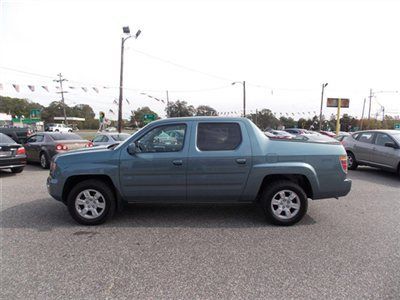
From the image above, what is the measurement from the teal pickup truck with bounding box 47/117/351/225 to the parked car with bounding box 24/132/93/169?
666cm

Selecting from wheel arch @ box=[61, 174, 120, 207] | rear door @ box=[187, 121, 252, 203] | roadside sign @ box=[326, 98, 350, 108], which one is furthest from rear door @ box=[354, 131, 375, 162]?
roadside sign @ box=[326, 98, 350, 108]

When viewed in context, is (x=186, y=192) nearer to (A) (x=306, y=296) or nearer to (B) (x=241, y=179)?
(B) (x=241, y=179)

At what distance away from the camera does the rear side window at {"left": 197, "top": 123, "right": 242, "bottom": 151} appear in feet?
Result: 15.1

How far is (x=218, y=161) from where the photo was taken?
4512mm

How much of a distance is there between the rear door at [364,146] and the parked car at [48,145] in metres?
10.4

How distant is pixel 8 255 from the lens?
3635 mm

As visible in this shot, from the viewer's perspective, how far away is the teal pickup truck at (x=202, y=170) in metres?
4.53

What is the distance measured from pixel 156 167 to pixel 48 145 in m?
8.08

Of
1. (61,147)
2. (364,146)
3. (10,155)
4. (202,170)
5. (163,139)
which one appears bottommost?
(10,155)

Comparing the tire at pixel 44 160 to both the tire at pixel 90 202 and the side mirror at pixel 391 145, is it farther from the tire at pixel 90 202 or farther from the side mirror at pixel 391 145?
the side mirror at pixel 391 145

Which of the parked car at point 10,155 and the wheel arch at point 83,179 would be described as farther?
the parked car at point 10,155

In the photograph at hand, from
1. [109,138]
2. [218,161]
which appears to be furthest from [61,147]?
[218,161]

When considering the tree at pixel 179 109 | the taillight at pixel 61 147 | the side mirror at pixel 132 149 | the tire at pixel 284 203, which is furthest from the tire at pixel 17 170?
the tree at pixel 179 109

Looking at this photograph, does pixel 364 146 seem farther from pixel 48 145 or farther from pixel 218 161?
pixel 48 145
